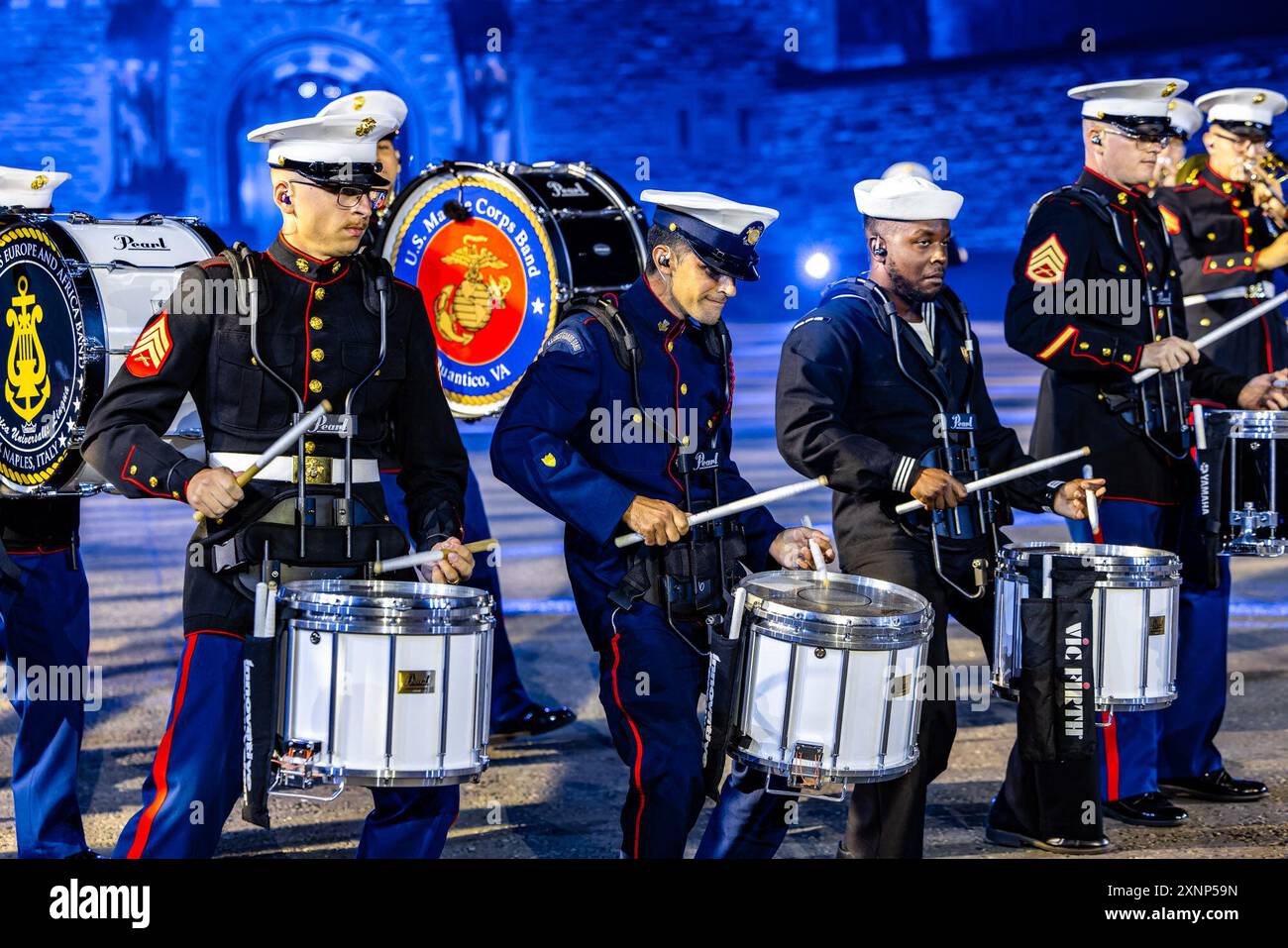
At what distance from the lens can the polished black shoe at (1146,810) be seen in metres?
5.62

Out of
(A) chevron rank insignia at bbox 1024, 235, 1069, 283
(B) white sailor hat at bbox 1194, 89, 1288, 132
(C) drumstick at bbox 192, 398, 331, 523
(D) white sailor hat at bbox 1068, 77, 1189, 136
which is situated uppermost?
(B) white sailor hat at bbox 1194, 89, 1288, 132

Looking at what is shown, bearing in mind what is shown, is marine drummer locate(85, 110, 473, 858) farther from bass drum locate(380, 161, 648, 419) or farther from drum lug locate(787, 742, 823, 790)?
bass drum locate(380, 161, 648, 419)

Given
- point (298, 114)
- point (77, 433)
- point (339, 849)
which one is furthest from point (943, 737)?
point (298, 114)

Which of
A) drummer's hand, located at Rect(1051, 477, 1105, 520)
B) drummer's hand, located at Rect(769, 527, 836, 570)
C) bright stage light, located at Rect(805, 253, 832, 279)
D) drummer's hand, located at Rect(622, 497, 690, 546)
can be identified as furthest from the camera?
bright stage light, located at Rect(805, 253, 832, 279)

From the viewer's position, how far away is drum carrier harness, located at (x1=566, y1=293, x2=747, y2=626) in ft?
14.7

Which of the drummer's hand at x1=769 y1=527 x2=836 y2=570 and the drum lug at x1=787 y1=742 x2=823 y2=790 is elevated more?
the drummer's hand at x1=769 y1=527 x2=836 y2=570

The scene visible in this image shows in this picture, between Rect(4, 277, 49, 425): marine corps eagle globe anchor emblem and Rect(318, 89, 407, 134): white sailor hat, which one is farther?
Rect(318, 89, 407, 134): white sailor hat

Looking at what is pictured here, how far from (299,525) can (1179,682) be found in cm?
311

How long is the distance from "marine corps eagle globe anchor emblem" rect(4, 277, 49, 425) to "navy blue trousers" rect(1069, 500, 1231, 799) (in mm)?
3029

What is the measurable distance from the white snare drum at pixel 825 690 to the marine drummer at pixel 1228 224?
2996mm

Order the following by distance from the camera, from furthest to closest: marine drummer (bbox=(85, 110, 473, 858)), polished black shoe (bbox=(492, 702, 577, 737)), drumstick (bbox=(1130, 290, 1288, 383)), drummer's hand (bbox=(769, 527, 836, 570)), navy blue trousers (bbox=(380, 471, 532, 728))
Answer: polished black shoe (bbox=(492, 702, 577, 737)) < navy blue trousers (bbox=(380, 471, 532, 728)) < drumstick (bbox=(1130, 290, 1288, 383)) < drummer's hand (bbox=(769, 527, 836, 570)) < marine drummer (bbox=(85, 110, 473, 858))

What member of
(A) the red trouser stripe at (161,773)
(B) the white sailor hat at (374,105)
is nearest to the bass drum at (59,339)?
(B) the white sailor hat at (374,105)

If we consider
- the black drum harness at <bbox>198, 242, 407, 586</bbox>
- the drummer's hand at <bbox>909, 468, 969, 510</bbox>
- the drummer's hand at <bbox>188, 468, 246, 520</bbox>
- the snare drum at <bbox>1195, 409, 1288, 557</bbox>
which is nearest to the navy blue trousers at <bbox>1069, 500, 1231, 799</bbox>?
the snare drum at <bbox>1195, 409, 1288, 557</bbox>

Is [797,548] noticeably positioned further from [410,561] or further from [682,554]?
[410,561]
